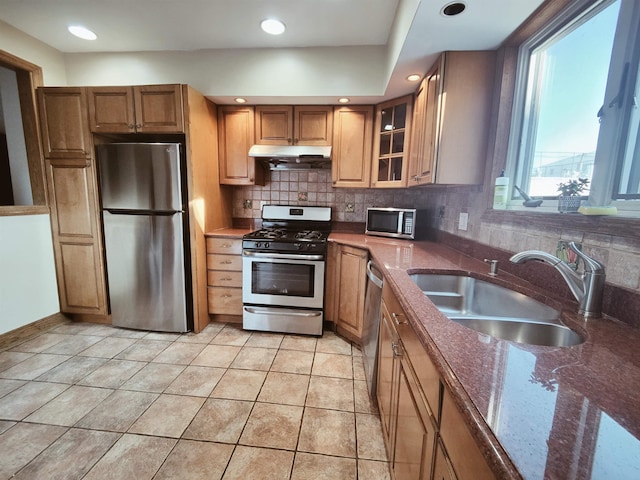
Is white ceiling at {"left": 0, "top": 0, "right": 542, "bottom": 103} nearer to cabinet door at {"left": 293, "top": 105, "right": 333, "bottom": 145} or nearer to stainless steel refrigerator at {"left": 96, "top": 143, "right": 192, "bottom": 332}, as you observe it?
cabinet door at {"left": 293, "top": 105, "right": 333, "bottom": 145}

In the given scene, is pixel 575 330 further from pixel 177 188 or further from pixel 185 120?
pixel 185 120

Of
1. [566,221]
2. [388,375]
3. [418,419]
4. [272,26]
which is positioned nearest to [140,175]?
[272,26]

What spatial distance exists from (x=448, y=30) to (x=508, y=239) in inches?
44.3

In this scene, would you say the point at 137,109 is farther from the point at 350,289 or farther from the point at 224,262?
the point at 350,289

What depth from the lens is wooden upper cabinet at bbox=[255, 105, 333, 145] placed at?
2645mm

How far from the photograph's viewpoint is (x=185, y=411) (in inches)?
62.9

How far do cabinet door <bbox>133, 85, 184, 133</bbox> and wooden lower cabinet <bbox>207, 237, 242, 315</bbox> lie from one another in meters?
1.04

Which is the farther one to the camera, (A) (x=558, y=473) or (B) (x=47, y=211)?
(B) (x=47, y=211)

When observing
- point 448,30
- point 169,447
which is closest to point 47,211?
point 169,447

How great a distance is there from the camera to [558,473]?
14.2 inches

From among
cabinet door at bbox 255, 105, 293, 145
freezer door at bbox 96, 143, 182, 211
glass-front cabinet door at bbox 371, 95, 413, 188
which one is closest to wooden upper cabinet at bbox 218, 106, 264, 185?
cabinet door at bbox 255, 105, 293, 145

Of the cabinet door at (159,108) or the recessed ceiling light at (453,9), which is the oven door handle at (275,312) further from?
the recessed ceiling light at (453,9)

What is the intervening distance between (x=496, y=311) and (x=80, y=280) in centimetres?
338

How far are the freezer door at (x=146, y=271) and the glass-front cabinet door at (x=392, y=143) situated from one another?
1.89 meters
